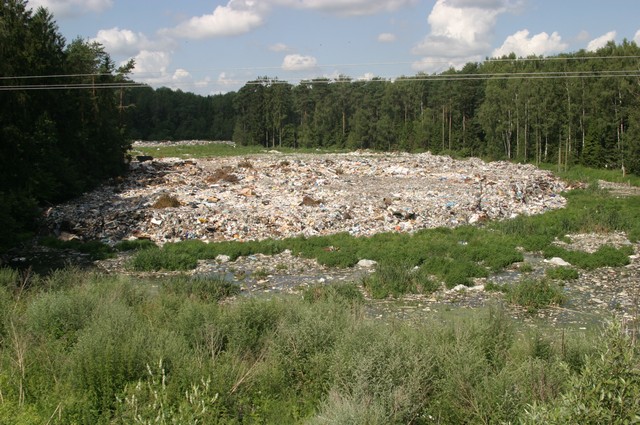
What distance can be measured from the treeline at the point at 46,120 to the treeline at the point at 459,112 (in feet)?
29.2

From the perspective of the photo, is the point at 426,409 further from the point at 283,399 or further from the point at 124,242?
the point at 124,242

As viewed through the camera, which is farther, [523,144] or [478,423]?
[523,144]

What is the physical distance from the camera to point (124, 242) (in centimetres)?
1773

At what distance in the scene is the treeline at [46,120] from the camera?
1630cm

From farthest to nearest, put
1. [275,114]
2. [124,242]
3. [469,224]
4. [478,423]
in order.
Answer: [275,114] < [469,224] < [124,242] < [478,423]

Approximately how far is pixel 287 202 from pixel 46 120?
9.55m

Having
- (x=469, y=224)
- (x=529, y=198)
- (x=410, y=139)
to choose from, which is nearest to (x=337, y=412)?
(x=469, y=224)

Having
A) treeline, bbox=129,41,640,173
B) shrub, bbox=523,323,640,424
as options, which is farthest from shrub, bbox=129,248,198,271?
shrub, bbox=523,323,640,424

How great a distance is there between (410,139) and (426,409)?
54.7m

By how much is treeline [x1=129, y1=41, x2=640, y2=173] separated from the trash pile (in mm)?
5037

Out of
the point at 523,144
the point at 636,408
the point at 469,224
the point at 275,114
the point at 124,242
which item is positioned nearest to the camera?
the point at 636,408

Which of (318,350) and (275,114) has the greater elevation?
(275,114)

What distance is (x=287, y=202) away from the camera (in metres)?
22.0

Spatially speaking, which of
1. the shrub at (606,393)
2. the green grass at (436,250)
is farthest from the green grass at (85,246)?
the shrub at (606,393)
